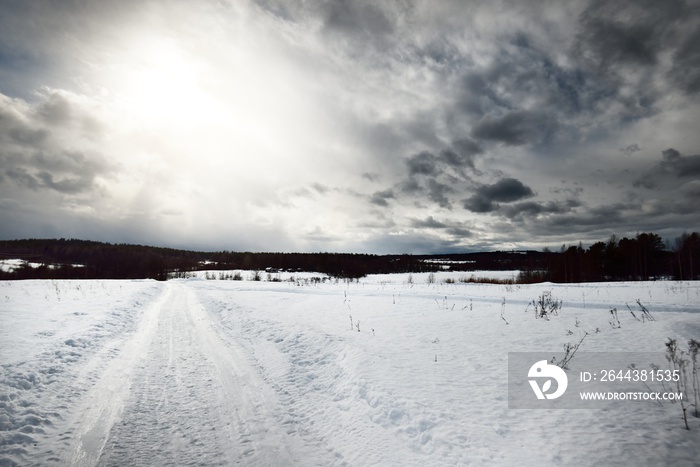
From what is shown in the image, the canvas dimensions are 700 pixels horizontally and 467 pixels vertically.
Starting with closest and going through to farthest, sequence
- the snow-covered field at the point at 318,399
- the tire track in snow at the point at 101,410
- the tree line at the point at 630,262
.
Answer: the snow-covered field at the point at 318,399, the tire track in snow at the point at 101,410, the tree line at the point at 630,262

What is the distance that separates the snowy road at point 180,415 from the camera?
3785mm

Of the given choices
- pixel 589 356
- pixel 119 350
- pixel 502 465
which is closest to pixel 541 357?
pixel 589 356

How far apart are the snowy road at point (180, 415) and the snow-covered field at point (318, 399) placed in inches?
1.1

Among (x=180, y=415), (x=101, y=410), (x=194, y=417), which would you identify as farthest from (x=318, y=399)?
(x=101, y=410)

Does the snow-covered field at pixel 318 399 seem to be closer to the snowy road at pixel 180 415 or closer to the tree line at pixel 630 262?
the snowy road at pixel 180 415

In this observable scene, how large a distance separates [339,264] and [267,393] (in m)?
102

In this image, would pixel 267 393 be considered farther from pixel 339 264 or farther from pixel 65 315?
pixel 339 264

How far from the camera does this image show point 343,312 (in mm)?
13281

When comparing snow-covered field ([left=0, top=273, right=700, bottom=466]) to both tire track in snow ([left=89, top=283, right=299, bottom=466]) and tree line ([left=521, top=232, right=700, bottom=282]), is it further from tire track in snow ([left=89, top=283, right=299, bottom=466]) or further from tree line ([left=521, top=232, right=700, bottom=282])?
tree line ([left=521, top=232, right=700, bottom=282])

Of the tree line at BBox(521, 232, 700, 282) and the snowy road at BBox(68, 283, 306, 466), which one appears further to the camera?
the tree line at BBox(521, 232, 700, 282)

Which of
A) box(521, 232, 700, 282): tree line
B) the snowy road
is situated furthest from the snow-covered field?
box(521, 232, 700, 282): tree line

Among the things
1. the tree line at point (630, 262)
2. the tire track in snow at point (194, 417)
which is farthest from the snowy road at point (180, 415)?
the tree line at point (630, 262)

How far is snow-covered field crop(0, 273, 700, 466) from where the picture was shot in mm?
3713

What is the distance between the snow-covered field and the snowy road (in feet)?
0.09
